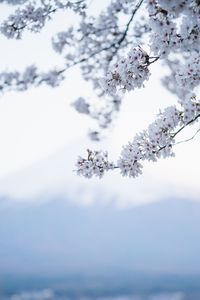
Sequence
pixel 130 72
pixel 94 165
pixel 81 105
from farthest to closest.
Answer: pixel 81 105 < pixel 94 165 < pixel 130 72

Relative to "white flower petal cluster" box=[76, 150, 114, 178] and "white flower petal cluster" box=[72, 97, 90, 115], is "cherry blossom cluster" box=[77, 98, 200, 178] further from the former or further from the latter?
"white flower petal cluster" box=[72, 97, 90, 115]

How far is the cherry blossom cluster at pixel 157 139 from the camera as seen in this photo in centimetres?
366

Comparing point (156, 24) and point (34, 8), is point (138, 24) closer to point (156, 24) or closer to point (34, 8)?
point (34, 8)

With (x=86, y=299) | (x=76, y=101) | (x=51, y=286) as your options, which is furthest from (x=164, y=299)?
(x=76, y=101)

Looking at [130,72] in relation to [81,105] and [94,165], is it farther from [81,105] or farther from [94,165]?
[81,105]

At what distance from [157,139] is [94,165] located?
60cm

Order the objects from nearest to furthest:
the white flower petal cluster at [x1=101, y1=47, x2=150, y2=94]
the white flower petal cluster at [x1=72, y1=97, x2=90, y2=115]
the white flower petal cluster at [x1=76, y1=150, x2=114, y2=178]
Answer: the white flower petal cluster at [x1=101, y1=47, x2=150, y2=94] → the white flower petal cluster at [x1=76, y1=150, x2=114, y2=178] → the white flower petal cluster at [x1=72, y1=97, x2=90, y2=115]

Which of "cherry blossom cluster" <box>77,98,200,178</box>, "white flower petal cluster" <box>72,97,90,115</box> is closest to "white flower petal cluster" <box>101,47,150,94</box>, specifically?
"cherry blossom cluster" <box>77,98,200,178</box>

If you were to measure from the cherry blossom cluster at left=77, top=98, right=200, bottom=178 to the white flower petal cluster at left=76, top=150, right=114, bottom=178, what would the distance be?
14 centimetres

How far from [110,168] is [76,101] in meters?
5.65

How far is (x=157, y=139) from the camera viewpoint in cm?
373

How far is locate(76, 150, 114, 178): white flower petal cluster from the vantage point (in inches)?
161

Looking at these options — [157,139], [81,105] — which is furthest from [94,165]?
[81,105]

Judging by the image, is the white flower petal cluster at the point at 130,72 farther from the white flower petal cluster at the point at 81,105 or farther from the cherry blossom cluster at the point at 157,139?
the white flower petal cluster at the point at 81,105
